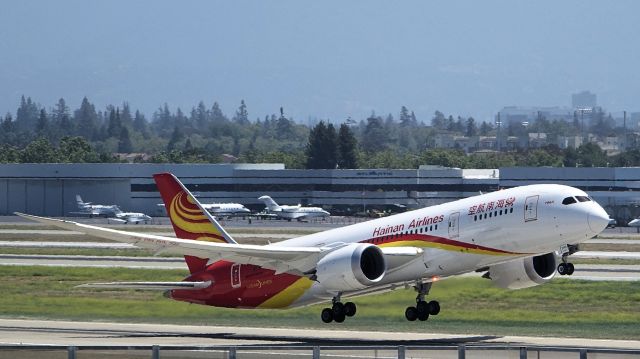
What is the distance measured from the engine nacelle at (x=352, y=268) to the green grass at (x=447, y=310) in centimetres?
535

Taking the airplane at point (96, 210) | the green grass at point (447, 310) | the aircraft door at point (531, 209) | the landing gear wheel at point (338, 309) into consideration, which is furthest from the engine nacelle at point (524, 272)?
the airplane at point (96, 210)

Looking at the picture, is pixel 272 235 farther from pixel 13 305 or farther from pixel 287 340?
pixel 287 340

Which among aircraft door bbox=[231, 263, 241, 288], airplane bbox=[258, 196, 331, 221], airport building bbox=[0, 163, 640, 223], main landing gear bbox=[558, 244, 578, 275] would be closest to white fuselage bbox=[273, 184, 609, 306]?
main landing gear bbox=[558, 244, 578, 275]

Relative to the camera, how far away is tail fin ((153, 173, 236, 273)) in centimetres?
6431

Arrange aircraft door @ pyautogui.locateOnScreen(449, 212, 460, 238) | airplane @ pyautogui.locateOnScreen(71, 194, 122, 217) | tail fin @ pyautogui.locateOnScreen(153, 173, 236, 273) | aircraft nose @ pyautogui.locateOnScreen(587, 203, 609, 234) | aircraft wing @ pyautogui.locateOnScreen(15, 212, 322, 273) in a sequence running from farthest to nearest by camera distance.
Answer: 1. airplane @ pyautogui.locateOnScreen(71, 194, 122, 217)
2. tail fin @ pyautogui.locateOnScreen(153, 173, 236, 273)
3. aircraft door @ pyautogui.locateOnScreen(449, 212, 460, 238)
4. aircraft wing @ pyautogui.locateOnScreen(15, 212, 322, 273)
5. aircraft nose @ pyautogui.locateOnScreen(587, 203, 609, 234)

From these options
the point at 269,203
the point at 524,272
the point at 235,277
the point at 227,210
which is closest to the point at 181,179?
the point at 269,203

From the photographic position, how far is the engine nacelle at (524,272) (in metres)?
60.0

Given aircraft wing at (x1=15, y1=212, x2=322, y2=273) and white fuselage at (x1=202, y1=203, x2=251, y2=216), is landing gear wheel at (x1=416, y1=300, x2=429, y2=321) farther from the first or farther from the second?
white fuselage at (x1=202, y1=203, x2=251, y2=216)

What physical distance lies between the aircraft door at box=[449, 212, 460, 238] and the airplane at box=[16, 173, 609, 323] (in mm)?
50

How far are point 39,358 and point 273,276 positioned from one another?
695 inches

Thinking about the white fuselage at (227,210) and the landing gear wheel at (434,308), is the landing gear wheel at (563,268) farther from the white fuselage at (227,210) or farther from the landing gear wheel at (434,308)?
the white fuselage at (227,210)

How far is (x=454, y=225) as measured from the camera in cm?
5825

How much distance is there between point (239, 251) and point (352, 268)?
16.3 ft

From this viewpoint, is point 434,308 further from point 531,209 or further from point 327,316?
point 531,209
